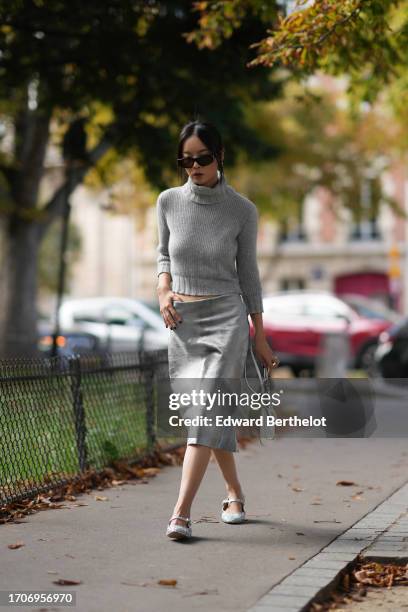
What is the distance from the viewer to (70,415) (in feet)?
28.1

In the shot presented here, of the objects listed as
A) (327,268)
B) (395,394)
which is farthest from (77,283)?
(395,394)

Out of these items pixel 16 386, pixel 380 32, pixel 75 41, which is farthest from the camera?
pixel 75 41

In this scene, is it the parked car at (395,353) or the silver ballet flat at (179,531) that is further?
the parked car at (395,353)

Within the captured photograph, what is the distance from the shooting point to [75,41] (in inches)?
637

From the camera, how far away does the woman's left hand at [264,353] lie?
6258 mm

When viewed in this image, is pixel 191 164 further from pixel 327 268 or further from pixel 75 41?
pixel 327 268

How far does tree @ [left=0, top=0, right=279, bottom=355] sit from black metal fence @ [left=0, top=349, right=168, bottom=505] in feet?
13.0

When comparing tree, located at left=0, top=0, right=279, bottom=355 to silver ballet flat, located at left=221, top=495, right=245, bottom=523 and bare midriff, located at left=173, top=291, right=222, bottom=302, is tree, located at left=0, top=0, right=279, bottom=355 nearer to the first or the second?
bare midriff, located at left=173, top=291, right=222, bottom=302

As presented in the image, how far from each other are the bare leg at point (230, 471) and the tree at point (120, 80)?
21.0 ft

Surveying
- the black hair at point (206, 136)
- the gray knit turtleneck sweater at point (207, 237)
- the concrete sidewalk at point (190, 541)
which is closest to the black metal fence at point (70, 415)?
the concrete sidewalk at point (190, 541)

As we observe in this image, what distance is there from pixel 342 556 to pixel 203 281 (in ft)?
4.78

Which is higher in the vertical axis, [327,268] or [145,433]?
[327,268]

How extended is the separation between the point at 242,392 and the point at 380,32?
3793mm

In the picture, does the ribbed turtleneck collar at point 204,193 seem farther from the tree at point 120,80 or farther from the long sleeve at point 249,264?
the tree at point 120,80
